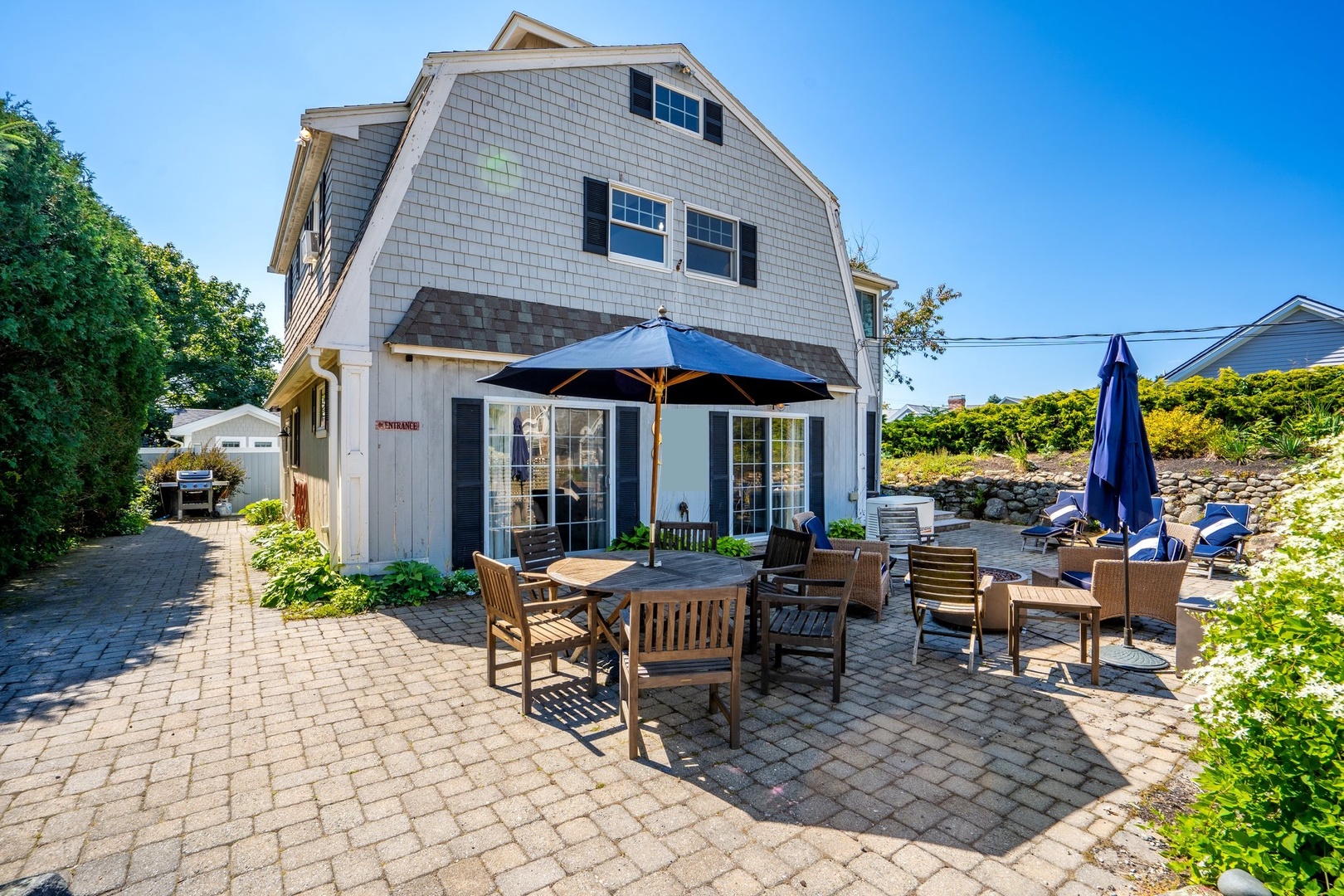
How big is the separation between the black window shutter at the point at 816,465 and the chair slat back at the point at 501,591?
6810 mm

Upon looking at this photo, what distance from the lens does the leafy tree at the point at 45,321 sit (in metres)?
6.04

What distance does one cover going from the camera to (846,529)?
32.7ft

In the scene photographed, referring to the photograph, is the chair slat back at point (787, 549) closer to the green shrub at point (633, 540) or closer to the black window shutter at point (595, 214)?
the green shrub at point (633, 540)

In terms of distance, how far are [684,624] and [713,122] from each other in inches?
325

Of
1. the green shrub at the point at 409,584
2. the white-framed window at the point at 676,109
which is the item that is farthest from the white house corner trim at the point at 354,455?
the white-framed window at the point at 676,109

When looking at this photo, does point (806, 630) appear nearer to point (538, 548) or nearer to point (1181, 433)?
point (538, 548)

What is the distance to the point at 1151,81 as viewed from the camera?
10.3 metres

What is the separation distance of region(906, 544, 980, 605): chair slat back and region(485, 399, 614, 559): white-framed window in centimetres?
401

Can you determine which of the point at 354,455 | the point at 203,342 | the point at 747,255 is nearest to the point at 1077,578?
the point at 747,255

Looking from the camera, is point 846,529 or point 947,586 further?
point 846,529

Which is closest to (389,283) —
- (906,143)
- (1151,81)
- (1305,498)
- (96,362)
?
(96,362)

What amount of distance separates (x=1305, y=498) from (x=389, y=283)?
24.0 ft

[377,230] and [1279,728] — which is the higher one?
[377,230]

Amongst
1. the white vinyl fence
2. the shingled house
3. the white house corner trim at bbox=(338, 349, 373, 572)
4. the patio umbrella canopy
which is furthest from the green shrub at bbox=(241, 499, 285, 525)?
the patio umbrella canopy
